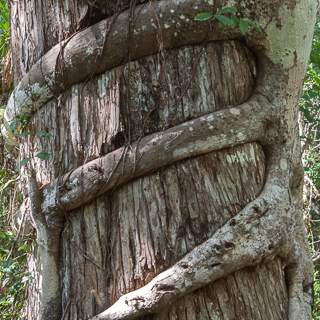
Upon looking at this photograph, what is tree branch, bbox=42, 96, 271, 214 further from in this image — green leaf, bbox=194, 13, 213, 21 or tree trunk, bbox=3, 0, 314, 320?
green leaf, bbox=194, 13, 213, 21

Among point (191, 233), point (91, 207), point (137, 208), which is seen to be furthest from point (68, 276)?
point (191, 233)

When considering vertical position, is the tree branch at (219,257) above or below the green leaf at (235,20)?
below

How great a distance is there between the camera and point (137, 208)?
4.63 feet

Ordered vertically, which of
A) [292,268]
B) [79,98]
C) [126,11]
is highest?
[126,11]

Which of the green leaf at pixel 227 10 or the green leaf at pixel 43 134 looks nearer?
the green leaf at pixel 227 10

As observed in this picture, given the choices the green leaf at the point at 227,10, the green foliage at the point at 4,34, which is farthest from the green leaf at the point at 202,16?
the green foliage at the point at 4,34

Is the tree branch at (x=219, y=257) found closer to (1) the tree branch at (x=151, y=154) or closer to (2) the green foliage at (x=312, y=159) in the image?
(1) the tree branch at (x=151, y=154)

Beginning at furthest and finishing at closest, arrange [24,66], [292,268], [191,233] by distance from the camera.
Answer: [24,66]
[292,268]
[191,233]

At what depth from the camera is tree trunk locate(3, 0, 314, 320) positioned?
1.36 metres

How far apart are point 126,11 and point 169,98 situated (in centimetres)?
37

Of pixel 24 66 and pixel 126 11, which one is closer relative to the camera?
pixel 126 11

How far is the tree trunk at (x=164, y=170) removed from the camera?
136 cm

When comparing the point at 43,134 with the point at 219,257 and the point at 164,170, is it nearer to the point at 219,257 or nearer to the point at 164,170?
the point at 164,170

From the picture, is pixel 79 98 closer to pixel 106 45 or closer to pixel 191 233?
pixel 106 45
